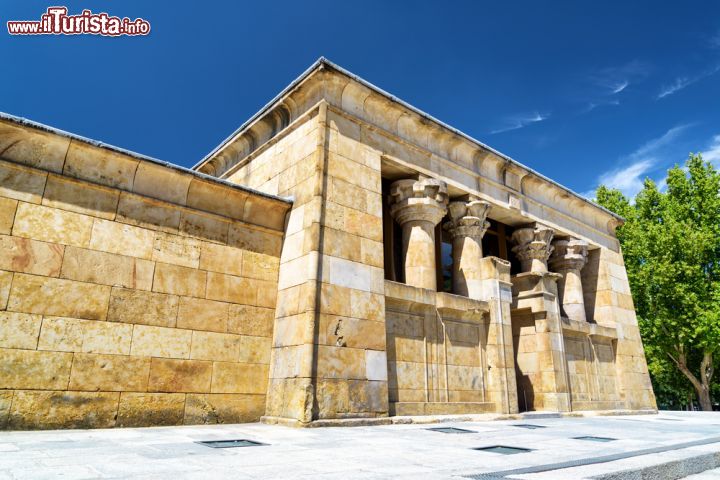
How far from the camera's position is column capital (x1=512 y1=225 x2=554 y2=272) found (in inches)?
548

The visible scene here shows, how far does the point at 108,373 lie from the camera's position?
23.0 ft

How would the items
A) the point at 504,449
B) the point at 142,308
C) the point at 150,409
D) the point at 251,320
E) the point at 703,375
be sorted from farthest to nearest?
1. the point at 703,375
2. the point at 251,320
3. the point at 142,308
4. the point at 150,409
5. the point at 504,449

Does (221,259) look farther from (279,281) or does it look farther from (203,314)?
(279,281)

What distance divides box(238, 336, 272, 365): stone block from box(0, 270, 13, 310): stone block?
3.45 metres

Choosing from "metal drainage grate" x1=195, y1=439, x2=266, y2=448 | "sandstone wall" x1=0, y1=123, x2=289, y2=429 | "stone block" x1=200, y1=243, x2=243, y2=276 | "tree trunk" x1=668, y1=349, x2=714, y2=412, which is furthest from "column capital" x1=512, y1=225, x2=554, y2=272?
"tree trunk" x1=668, y1=349, x2=714, y2=412

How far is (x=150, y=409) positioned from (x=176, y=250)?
2520 millimetres

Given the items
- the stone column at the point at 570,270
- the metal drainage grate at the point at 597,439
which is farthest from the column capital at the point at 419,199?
the stone column at the point at 570,270

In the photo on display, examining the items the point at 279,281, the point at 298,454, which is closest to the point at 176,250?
the point at 279,281

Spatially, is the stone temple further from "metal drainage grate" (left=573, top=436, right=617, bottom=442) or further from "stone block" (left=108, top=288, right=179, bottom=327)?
"metal drainage grate" (left=573, top=436, right=617, bottom=442)

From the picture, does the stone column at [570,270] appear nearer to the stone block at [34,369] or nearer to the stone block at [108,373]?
the stone block at [108,373]

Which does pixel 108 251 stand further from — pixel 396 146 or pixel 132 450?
pixel 396 146

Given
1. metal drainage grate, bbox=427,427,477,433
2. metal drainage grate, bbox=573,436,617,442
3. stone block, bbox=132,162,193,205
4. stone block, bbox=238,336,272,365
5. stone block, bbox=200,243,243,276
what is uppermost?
stone block, bbox=132,162,193,205

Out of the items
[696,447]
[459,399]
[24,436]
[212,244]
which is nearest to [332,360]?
[212,244]

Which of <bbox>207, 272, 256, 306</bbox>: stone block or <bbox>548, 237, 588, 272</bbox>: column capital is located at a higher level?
<bbox>548, 237, 588, 272</bbox>: column capital
